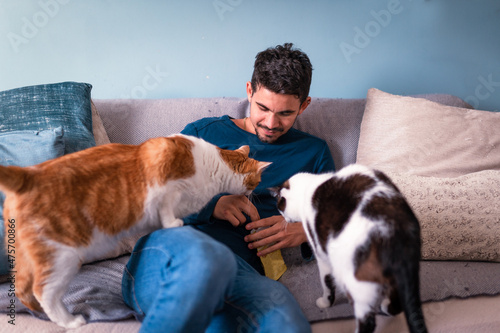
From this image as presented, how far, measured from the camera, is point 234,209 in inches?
49.8

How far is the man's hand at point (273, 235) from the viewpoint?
4.22 ft

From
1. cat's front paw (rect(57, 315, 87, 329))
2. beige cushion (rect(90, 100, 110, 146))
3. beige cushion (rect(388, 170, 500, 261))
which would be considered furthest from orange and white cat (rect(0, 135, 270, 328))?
beige cushion (rect(388, 170, 500, 261))

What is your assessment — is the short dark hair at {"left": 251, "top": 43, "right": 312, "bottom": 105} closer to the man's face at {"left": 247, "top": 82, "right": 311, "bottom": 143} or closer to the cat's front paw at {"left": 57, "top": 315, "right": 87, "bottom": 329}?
the man's face at {"left": 247, "top": 82, "right": 311, "bottom": 143}

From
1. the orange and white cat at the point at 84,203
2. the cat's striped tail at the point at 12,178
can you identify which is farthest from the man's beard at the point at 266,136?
the cat's striped tail at the point at 12,178

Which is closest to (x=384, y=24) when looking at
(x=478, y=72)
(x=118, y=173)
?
(x=478, y=72)

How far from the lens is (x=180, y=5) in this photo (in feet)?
6.17

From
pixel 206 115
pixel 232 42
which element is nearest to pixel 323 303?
pixel 206 115

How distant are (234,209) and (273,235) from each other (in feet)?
0.58

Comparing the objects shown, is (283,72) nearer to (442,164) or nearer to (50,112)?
(442,164)

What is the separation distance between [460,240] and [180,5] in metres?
1.73

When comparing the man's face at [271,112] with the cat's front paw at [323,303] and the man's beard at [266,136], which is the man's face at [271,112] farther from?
the cat's front paw at [323,303]

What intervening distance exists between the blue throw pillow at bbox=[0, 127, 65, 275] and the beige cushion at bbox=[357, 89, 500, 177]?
132 centimetres

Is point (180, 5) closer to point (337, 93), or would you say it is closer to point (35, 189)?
point (337, 93)

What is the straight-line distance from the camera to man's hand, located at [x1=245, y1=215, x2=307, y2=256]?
1.29 meters
